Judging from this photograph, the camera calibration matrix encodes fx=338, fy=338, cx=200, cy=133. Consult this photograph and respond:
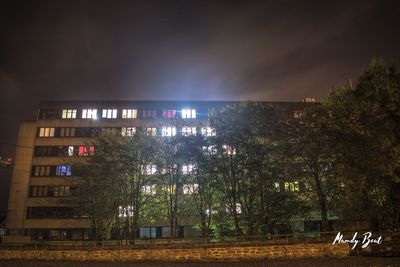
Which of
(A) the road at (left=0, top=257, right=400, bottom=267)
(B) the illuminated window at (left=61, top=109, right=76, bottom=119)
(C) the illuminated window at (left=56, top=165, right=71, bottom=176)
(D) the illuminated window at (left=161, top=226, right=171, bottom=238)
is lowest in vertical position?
(A) the road at (left=0, top=257, right=400, bottom=267)

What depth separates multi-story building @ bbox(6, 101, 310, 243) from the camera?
64062 mm

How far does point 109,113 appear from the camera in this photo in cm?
7069

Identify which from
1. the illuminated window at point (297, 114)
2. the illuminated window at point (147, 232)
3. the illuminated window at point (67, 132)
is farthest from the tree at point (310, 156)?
the illuminated window at point (67, 132)

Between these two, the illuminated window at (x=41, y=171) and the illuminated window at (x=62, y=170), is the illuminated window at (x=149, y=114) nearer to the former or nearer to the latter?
the illuminated window at (x=62, y=170)

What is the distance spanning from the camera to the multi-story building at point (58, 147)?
64.1m

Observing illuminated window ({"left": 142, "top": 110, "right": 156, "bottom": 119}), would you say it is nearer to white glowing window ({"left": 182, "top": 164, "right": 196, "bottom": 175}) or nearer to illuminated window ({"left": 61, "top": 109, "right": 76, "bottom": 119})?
illuminated window ({"left": 61, "top": 109, "right": 76, "bottom": 119})

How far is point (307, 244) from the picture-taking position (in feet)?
81.5

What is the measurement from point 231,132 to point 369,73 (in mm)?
15119

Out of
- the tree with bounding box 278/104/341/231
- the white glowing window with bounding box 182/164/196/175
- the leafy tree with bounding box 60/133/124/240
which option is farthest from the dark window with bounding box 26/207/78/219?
the tree with bounding box 278/104/341/231

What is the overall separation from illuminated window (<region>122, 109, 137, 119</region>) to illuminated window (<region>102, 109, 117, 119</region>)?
6.22ft

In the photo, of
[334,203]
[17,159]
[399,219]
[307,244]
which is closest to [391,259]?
[307,244]

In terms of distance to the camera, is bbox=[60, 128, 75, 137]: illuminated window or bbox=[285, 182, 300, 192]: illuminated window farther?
bbox=[60, 128, 75, 137]: illuminated window

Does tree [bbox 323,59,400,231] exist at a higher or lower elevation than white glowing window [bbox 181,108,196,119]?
lower

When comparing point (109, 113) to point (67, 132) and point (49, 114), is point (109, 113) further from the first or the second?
point (49, 114)
